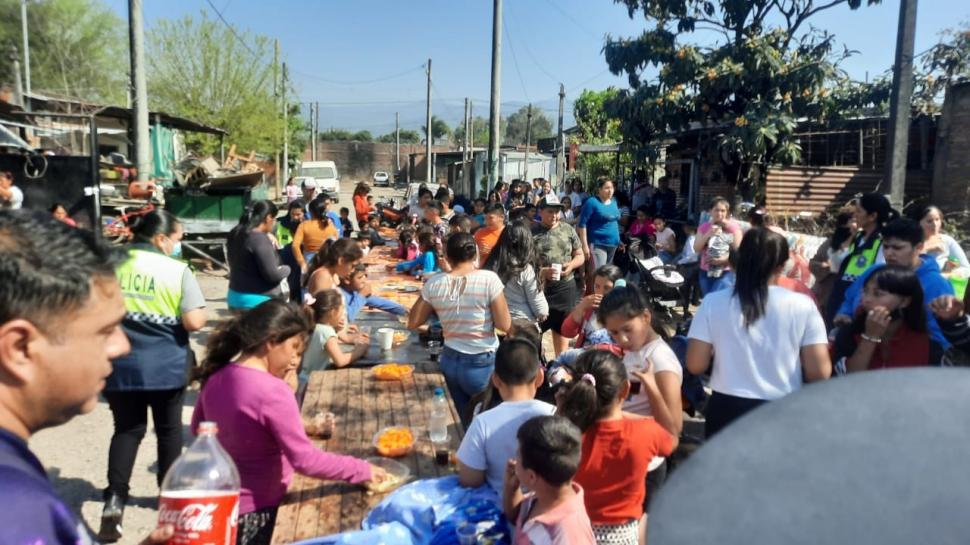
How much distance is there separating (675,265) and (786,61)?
492cm

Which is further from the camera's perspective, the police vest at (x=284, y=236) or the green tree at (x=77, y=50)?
the green tree at (x=77, y=50)

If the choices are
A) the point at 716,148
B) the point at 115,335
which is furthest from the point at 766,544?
the point at 716,148

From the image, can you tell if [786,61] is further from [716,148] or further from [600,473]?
[600,473]

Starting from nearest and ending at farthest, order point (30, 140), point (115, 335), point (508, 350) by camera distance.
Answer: point (115, 335), point (508, 350), point (30, 140)

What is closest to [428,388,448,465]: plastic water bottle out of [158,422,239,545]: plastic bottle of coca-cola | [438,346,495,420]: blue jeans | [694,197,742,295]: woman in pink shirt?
[438,346,495,420]: blue jeans

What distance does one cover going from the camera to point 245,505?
2725mm

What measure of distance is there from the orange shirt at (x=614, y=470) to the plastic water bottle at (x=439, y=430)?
71 cm

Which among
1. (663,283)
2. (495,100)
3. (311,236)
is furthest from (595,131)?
(311,236)

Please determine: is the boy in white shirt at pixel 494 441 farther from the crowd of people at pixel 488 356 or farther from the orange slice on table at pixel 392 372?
the orange slice on table at pixel 392 372

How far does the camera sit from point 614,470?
2678mm

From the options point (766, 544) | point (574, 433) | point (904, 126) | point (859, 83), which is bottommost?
point (574, 433)

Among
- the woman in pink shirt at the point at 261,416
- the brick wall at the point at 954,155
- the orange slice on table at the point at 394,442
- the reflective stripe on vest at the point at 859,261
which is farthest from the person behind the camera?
the brick wall at the point at 954,155

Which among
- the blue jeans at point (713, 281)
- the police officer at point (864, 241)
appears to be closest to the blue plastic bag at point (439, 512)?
the police officer at point (864, 241)

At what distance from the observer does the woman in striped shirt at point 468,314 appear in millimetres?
4258
